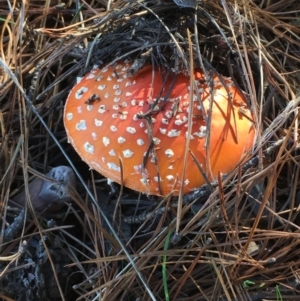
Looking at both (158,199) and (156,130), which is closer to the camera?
(156,130)

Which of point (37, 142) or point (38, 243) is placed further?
point (37, 142)

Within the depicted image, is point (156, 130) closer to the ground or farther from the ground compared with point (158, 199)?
farther from the ground

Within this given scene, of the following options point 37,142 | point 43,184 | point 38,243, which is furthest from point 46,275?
point 37,142

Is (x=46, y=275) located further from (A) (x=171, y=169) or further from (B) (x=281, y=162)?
(B) (x=281, y=162)
